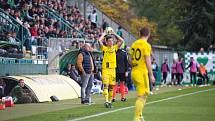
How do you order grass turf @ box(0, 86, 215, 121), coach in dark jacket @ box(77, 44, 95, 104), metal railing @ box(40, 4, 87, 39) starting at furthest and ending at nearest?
metal railing @ box(40, 4, 87, 39) < coach in dark jacket @ box(77, 44, 95, 104) < grass turf @ box(0, 86, 215, 121)

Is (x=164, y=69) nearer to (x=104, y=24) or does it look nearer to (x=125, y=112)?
(x=104, y=24)

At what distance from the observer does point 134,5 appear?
103 meters

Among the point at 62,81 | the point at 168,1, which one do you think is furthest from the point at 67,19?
the point at 168,1

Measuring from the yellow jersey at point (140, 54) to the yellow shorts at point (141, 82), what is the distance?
0.12 metres

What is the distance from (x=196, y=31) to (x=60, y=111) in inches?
1718

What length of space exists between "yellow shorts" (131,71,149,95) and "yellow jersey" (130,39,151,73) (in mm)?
116

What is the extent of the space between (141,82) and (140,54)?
656mm

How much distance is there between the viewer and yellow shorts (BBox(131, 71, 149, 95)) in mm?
15461

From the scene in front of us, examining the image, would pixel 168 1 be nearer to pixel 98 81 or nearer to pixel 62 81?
pixel 98 81

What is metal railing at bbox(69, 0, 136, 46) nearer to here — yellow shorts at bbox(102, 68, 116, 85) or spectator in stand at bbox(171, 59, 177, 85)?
spectator in stand at bbox(171, 59, 177, 85)

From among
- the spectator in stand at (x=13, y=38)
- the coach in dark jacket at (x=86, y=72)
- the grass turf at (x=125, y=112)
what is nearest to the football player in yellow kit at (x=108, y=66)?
the grass turf at (x=125, y=112)

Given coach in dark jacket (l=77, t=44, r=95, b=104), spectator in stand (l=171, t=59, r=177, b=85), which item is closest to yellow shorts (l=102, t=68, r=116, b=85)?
coach in dark jacket (l=77, t=44, r=95, b=104)

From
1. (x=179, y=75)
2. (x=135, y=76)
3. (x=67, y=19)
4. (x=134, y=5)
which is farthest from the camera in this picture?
(x=134, y=5)

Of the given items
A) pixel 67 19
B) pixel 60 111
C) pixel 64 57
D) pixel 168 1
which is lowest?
pixel 60 111
